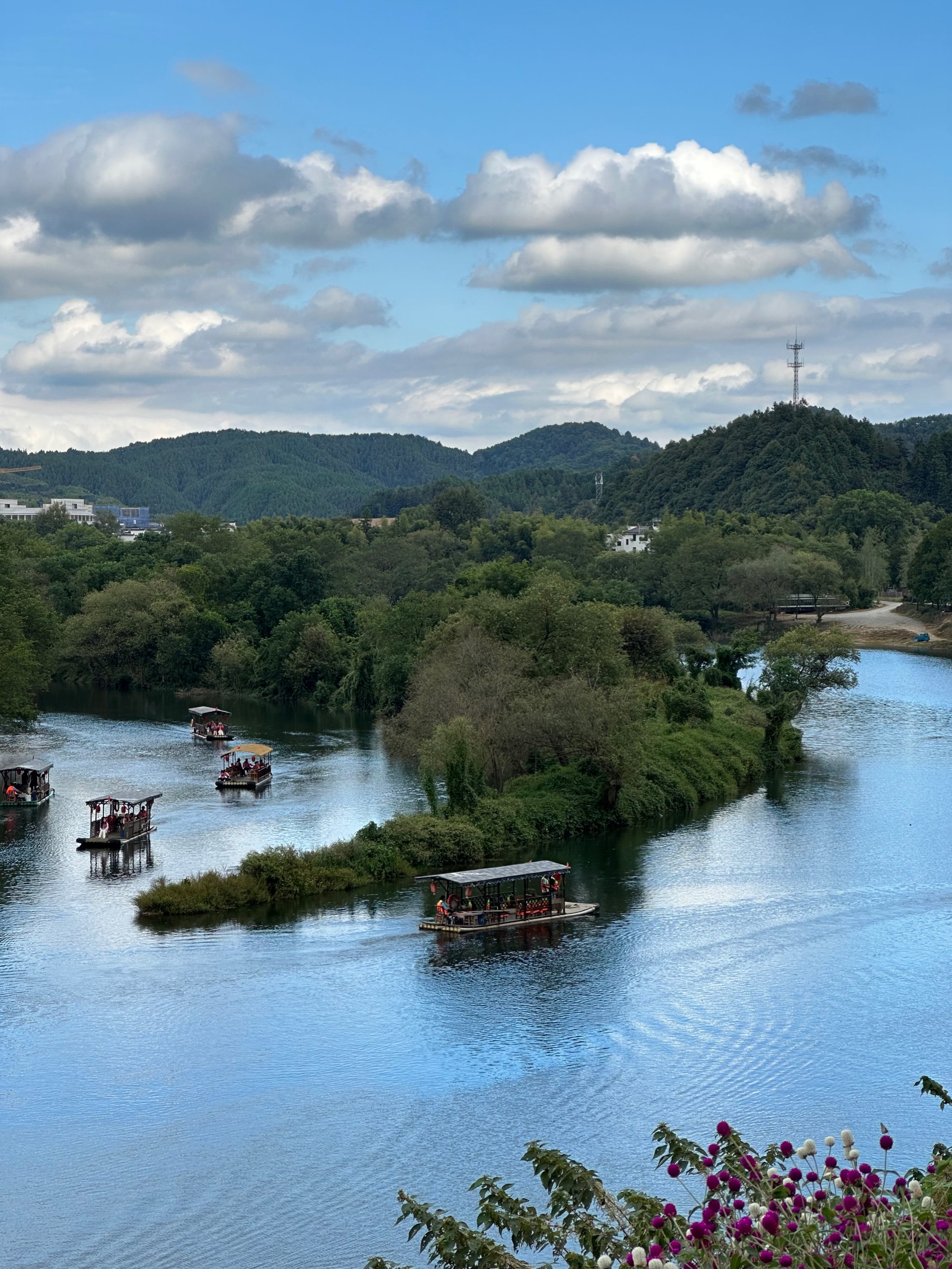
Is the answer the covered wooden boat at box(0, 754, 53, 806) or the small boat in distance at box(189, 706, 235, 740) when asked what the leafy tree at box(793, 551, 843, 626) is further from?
the covered wooden boat at box(0, 754, 53, 806)

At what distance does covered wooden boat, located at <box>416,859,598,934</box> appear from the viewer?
3688 cm

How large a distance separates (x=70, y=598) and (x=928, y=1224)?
3748 inches

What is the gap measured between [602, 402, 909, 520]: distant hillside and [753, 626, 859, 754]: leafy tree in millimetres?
102881

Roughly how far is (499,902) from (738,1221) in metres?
26.9

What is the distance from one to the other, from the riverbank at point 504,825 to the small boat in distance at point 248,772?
1132 cm

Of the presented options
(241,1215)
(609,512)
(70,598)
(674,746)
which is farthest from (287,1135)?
(609,512)

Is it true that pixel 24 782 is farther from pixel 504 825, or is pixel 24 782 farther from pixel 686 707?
pixel 686 707

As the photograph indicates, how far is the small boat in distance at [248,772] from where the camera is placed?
181 feet

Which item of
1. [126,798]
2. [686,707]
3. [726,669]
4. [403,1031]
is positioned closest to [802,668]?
[726,669]

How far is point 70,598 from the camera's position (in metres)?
101

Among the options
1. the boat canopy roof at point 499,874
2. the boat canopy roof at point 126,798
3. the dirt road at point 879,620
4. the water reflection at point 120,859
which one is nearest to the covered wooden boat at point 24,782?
the boat canopy roof at point 126,798

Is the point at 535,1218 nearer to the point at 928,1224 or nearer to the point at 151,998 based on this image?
the point at 928,1224

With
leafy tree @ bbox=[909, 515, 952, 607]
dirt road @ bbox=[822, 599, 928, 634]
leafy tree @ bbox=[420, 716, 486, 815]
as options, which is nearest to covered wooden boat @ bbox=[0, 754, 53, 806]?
leafy tree @ bbox=[420, 716, 486, 815]

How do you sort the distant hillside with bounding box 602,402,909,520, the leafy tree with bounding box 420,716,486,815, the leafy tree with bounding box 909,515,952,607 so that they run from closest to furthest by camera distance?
1. the leafy tree with bounding box 420,716,486,815
2. the leafy tree with bounding box 909,515,952,607
3. the distant hillside with bounding box 602,402,909,520
